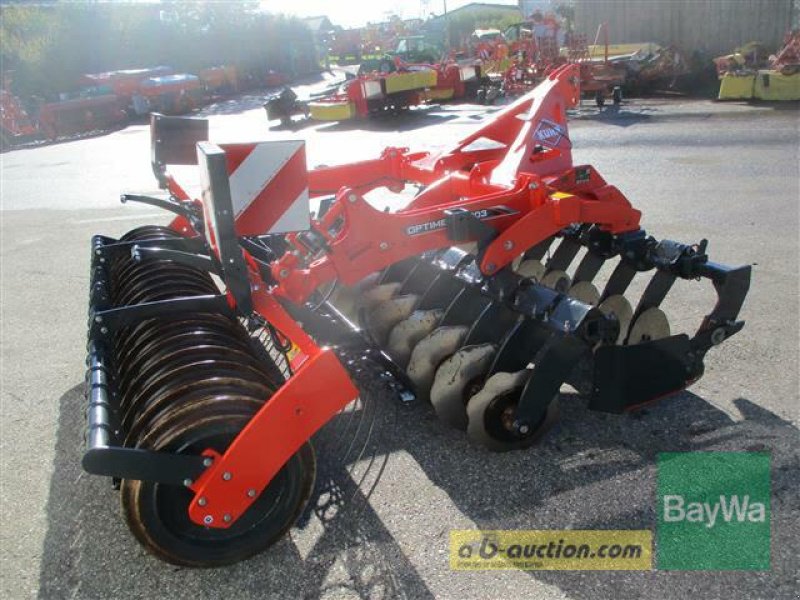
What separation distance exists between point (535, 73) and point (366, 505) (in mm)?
18116

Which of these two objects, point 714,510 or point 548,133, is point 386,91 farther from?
point 714,510

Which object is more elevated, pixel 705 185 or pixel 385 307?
pixel 385 307

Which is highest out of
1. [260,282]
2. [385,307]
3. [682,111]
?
[260,282]

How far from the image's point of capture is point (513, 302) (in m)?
3.57

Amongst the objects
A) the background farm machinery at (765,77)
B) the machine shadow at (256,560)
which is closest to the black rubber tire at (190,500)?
the machine shadow at (256,560)

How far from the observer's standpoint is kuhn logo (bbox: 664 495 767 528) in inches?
122

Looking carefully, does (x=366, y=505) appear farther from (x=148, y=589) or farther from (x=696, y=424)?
(x=696, y=424)

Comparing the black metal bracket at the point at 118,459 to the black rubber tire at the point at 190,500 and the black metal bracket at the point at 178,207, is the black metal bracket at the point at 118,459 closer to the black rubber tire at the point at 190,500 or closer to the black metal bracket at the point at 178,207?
the black rubber tire at the point at 190,500

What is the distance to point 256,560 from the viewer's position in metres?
3.02

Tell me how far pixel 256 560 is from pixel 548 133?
3002 millimetres

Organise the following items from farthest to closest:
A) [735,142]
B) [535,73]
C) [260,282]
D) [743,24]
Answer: [743,24], [535,73], [735,142], [260,282]

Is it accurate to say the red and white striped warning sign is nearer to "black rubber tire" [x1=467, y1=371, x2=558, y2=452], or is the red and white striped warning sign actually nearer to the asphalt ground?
"black rubber tire" [x1=467, y1=371, x2=558, y2=452]

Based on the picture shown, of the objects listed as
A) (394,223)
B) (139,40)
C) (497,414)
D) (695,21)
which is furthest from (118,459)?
(139,40)

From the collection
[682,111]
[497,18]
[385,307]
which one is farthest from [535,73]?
[497,18]
